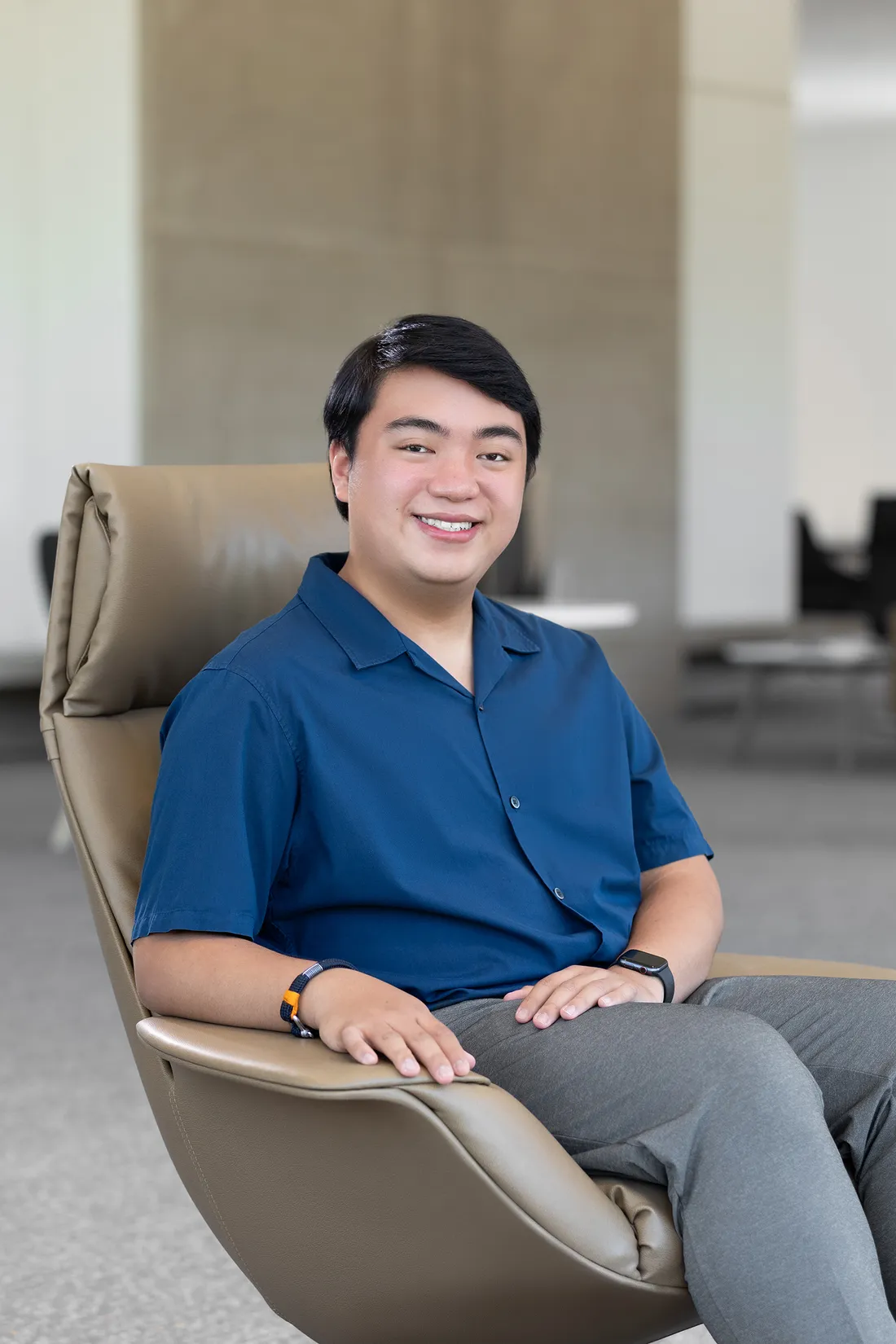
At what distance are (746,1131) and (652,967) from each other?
283mm

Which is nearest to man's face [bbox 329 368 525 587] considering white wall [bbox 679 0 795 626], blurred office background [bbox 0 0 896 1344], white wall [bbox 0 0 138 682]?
blurred office background [bbox 0 0 896 1344]

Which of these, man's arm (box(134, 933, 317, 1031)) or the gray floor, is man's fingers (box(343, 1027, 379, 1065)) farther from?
the gray floor

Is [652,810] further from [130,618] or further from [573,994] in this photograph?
[130,618]

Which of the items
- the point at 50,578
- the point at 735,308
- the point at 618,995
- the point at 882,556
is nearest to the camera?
the point at 618,995

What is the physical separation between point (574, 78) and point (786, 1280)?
762 cm

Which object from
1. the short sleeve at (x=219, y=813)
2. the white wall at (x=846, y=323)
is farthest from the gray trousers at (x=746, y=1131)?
the white wall at (x=846, y=323)

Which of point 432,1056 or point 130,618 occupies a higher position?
point 130,618

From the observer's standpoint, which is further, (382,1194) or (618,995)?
(618,995)

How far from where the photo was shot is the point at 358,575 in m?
1.53

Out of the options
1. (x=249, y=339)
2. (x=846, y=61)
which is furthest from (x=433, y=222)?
(x=846, y=61)

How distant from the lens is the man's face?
1435 mm

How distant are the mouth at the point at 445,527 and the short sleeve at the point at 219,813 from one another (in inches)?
8.7

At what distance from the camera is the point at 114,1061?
9.24ft

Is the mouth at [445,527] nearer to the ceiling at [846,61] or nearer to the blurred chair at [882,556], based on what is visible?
the blurred chair at [882,556]
